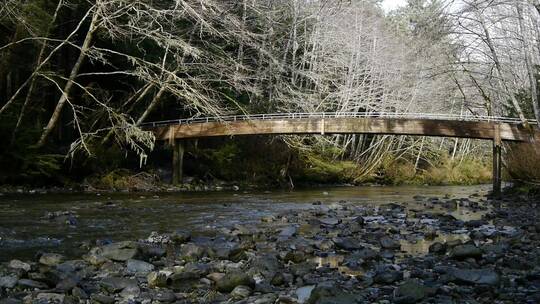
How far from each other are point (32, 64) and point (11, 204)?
7474mm

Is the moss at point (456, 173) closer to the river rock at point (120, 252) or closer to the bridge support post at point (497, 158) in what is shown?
the bridge support post at point (497, 158)

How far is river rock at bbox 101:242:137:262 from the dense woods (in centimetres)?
786

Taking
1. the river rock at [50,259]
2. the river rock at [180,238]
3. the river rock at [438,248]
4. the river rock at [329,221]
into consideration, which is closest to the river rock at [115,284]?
the river rock at [50,259]

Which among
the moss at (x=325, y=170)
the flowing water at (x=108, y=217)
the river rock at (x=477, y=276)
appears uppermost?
the moss at (x=325, y=170)

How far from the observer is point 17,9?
1652cm

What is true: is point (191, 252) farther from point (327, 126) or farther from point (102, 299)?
point (327, 126)

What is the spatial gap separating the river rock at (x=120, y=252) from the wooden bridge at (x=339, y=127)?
1338 cm

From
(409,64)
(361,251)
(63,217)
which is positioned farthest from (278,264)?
(409,64)

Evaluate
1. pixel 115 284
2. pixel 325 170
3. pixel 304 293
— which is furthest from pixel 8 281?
pixel 325 170

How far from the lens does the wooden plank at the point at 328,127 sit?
2102cm

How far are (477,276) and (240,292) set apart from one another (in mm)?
2475

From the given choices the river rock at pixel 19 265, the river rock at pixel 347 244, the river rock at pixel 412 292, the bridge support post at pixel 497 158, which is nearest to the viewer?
the river rock at pixel 412 292

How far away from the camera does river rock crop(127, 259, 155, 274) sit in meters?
6.55

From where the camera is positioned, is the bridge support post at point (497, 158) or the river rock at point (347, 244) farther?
the bridge support post at point (497, 158)
